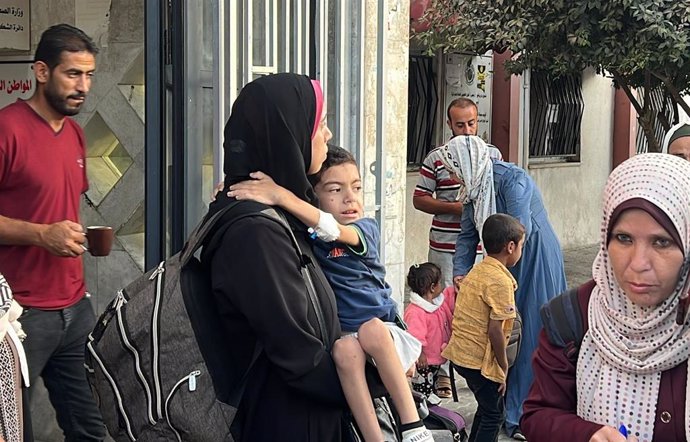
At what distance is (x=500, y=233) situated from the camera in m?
5.28

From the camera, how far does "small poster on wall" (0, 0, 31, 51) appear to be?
5.62 m

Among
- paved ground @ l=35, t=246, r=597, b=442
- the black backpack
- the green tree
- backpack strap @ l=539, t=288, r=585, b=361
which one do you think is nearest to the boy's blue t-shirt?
the black backpack

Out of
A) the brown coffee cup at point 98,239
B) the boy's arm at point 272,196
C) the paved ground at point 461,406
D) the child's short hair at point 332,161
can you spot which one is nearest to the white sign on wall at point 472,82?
the paved ground at point 461,406

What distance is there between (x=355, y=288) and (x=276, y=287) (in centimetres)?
56

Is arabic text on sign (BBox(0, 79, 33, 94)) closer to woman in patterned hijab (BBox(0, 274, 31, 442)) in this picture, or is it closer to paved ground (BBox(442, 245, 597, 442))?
woman in patterned hijab (BBox(0, 274, 31, 442))

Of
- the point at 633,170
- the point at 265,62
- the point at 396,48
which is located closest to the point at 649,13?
the point at 396,48

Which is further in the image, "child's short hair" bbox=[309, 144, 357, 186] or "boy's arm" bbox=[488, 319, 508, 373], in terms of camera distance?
"boy's arm" bbox=[488, 319, 508, 373]

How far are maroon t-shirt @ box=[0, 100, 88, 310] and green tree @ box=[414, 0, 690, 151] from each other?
5.36 meters

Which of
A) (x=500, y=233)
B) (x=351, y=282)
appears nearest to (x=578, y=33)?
(x=500, y=233)

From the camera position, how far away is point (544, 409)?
2521 mm

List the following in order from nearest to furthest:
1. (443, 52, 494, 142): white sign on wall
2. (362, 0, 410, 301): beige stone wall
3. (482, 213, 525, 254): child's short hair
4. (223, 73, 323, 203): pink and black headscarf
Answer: (223, 73, 323, 203): pink and black headscarf → (482, 213, 525, 254): child's short hair → (362, 0, 410, 301): beige stone wall → (443, 52, 494, 142): white sign on wall

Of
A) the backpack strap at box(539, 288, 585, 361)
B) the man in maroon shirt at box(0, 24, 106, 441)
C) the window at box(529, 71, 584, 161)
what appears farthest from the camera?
the window at box(529, 71, 584, 161)

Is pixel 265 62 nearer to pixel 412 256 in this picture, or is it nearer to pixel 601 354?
pixel 601 354

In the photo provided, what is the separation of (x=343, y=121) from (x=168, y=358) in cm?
289
